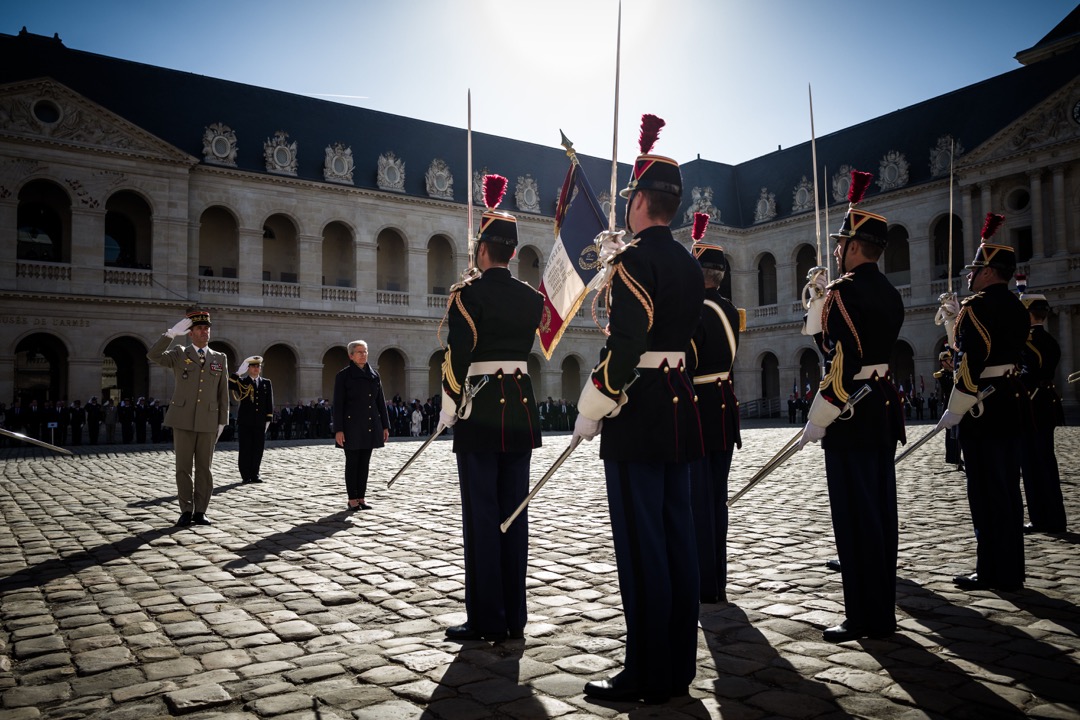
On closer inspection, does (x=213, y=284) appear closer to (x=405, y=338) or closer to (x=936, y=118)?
(x=405, y=338)

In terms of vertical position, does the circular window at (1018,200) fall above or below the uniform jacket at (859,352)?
above

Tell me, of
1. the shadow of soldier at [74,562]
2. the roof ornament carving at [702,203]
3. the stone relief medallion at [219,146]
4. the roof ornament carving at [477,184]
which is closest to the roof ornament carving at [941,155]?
the roof ornament carving at [702,203]

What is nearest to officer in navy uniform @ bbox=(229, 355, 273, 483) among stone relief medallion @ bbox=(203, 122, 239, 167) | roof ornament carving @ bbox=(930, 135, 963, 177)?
stone relief medallion @ bbox=(203, 122, 239, 167)

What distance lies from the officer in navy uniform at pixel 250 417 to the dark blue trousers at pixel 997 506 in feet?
34.2

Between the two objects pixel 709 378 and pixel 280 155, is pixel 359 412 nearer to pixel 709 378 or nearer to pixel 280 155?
pixel 709 378

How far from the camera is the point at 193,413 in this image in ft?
28.8

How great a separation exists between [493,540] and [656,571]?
1.22 metres

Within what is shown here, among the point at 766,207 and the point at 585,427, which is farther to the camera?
the point at 766,207

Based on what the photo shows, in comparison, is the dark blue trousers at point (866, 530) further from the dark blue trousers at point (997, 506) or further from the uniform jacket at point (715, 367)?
the dark blue trousers at point (997, 506)

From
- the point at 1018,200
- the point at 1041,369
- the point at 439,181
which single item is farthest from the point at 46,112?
A: the point at 1018,200

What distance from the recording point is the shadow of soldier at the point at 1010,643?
3492mm

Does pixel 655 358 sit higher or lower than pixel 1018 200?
lower

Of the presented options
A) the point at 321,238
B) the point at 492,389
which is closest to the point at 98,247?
the point at 321,238

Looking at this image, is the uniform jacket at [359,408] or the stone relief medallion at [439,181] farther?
the stone relief medallion at [439,181]
